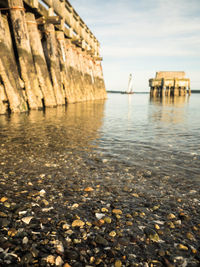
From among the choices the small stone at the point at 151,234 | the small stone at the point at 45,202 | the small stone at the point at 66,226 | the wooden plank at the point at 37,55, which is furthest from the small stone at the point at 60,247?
the wooden plank at the point at 37,55

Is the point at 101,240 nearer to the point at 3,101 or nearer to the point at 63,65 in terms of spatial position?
the point at 3,101

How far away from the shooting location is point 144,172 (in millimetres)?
3703

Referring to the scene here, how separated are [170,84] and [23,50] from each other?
4993 cm

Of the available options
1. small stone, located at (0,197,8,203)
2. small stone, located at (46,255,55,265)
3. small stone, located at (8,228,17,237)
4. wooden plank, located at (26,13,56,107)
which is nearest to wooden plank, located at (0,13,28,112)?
wooden plank, located at (26,13,56,107)

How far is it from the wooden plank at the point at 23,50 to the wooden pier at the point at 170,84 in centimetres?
4898

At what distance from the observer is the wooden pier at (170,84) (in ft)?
174

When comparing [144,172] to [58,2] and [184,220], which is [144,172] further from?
[58,2]

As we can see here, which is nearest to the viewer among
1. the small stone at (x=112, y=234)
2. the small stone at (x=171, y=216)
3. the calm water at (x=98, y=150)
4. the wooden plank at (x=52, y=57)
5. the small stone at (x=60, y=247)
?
the small stone at (x=60, y=247)

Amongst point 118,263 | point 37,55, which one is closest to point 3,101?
point 37,55

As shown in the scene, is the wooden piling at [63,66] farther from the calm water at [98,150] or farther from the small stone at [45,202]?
the small stone at [45,202]

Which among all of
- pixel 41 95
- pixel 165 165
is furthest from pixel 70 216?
pixel 41 95

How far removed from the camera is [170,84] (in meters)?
53.7

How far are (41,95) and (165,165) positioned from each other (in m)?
12.0

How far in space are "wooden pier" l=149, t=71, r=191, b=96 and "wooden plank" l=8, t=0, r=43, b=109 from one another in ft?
161
